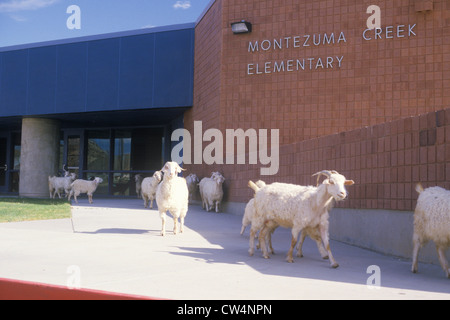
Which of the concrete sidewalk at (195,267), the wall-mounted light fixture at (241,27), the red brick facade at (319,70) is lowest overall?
the concrete sidewalk at (195,267)

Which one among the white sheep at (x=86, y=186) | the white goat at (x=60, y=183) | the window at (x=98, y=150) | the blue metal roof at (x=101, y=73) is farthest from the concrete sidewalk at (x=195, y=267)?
the window at (x=98, y=150)

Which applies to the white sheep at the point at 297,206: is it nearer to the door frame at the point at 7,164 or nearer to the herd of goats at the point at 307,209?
the herd of goats at the point at 307,209

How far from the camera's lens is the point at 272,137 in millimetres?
15547

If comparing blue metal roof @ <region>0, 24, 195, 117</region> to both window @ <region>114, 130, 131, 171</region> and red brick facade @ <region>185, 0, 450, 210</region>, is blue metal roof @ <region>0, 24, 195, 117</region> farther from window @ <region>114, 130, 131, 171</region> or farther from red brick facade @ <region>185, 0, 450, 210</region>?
window @ <region>114, 130, 131, 171</region>

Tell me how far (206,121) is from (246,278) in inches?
518

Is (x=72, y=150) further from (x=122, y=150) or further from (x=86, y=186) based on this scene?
(x=86, y=186)

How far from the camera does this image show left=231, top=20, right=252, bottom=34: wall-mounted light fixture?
52.4ft

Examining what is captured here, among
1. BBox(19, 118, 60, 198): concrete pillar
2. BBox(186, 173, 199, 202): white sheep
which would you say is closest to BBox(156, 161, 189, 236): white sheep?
BBox(186, 173, 199, 202): white sheep

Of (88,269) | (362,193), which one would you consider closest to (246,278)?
(88,269)

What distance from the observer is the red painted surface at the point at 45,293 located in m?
4.28

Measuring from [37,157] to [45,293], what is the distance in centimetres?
2165

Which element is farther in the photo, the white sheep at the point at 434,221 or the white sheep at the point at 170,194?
the white sheep at the point at 170,194

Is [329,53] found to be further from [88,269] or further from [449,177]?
[88,269]

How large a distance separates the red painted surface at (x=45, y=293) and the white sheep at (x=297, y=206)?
3221 millimetres
